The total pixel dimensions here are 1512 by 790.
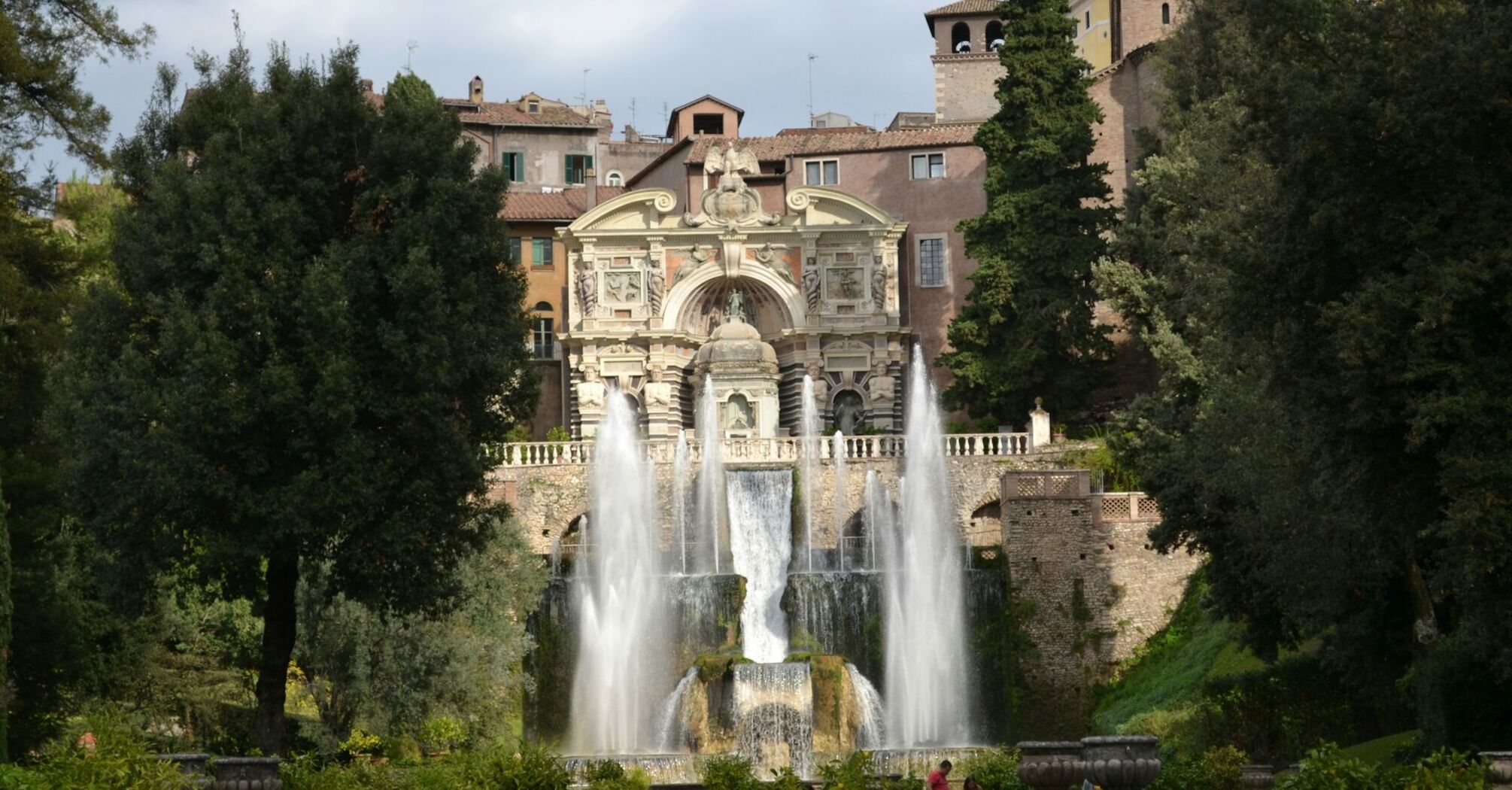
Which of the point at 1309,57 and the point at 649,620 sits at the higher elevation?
the point at 1309,57

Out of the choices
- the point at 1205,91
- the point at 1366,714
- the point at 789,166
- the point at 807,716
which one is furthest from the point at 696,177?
the point at 1366,714

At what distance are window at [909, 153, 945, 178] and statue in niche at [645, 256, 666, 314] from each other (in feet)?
26.6

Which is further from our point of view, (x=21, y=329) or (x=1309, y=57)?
(x=21, y=329)

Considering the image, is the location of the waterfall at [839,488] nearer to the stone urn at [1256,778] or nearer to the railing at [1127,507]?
the railing at [1127,507]

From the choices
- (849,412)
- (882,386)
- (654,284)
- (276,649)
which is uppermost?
(654,284)

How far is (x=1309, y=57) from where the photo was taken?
25094 mm

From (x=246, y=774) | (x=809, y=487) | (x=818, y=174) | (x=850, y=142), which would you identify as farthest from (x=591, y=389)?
(x=246, y=774)

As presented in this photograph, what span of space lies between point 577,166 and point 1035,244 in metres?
28.1

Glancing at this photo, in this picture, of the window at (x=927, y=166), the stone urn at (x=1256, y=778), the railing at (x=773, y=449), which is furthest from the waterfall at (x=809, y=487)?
the stone urn at (x=1256, y=778)

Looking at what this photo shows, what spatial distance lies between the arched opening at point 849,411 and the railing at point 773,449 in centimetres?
613

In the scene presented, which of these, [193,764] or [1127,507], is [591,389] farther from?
[193,764]

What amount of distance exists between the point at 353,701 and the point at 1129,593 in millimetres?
16218

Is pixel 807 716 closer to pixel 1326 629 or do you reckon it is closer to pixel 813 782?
pixel 1326 629

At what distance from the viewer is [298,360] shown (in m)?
27.0
